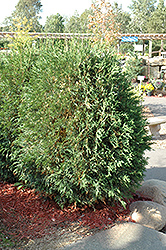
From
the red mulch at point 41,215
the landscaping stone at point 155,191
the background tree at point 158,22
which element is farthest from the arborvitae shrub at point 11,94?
the background tree at point 158,22

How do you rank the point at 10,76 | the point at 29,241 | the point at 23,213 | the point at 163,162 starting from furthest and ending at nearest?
the point at 163,162 → the point at 10,76 → the point at 23,213 → the point at 29,241

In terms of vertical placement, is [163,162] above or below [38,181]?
below

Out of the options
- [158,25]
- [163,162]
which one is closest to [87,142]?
[163,162]

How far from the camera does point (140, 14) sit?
1735 inches

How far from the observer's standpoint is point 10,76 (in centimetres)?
330

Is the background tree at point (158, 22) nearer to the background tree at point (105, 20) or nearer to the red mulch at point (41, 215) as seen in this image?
the background tree at point (105, 20)

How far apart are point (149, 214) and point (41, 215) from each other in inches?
48.2

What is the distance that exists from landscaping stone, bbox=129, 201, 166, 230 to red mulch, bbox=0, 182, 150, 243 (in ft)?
0.32

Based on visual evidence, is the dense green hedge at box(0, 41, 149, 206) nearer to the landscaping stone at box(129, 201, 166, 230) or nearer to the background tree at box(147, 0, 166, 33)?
the landscaping stone at box(129, 201, 166, 230)

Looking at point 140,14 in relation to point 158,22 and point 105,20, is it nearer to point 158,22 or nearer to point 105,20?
point 158,22

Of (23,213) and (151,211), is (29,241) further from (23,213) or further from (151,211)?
(151,211)

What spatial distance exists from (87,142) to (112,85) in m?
0.66

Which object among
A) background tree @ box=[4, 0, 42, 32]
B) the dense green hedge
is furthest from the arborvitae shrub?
background tree @ box=[4, 0, 42, 32]

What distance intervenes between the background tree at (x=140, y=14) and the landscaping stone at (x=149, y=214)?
4104cm
